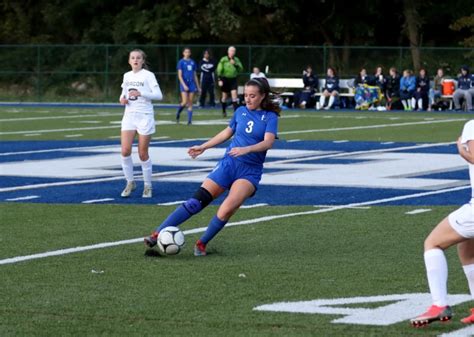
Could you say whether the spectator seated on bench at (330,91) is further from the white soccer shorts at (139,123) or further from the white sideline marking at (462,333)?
the white sideline marking at (462,333)

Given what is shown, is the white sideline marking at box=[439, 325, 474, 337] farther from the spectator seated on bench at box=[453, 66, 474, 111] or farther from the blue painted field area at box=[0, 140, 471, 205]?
the spectator seated on bench at box=[453, 66, 474, 111]

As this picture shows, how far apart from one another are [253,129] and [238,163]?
33 centimetres

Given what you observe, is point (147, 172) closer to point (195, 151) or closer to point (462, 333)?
point (195, 151)

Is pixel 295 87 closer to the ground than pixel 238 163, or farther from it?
closer to the ground

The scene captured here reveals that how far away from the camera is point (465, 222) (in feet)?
26.1

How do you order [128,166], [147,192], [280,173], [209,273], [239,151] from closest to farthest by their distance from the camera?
[209,273], [239,151], [147,192], [128,166], [280,173]

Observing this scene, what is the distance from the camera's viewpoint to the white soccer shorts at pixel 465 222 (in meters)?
7.95

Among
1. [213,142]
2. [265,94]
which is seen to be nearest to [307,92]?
[265,94]

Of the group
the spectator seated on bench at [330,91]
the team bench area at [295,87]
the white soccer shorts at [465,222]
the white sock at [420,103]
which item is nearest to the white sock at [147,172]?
the white soccer shorts at [465,222]

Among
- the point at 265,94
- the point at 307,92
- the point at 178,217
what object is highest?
the point at 265,94

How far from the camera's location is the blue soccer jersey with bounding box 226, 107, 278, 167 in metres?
11.4

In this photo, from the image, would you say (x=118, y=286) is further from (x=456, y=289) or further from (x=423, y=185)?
(x=423, y=185)

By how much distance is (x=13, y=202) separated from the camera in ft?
50.9

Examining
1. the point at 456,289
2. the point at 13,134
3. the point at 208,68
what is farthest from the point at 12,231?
the point at 208,68
